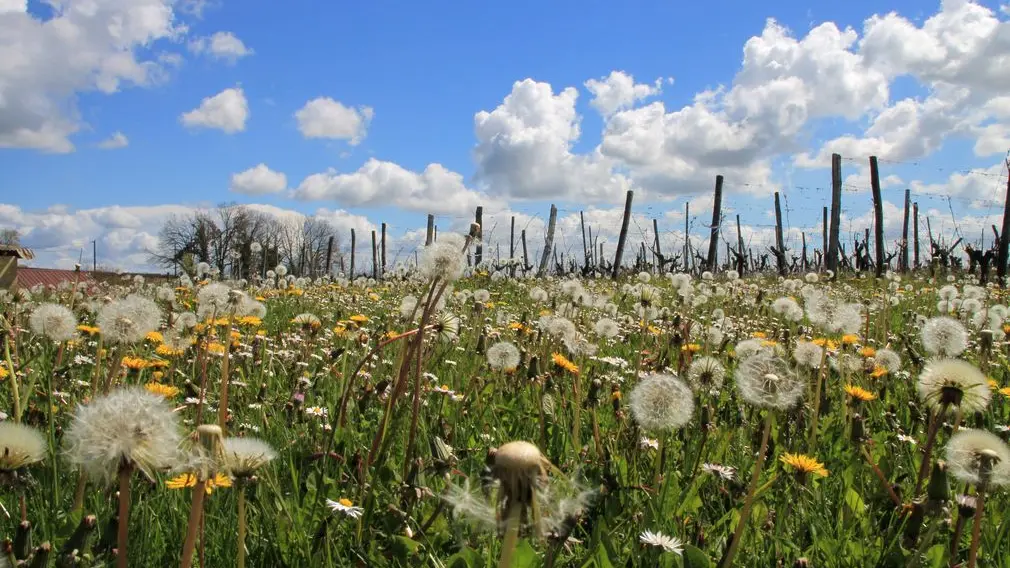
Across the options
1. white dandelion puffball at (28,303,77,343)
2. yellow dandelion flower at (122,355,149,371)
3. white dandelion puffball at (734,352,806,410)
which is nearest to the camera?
white dandelion puffball at (734,352,806,410)

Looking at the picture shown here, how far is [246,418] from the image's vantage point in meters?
2.52

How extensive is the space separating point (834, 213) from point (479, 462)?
16278 mm

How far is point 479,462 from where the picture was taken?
2191mm

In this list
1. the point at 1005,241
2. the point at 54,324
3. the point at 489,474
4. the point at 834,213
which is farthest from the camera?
the point at 834,213

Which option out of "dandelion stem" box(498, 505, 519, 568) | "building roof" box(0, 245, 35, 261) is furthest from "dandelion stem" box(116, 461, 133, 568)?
"building roof" box(0, 245, 35, 261)

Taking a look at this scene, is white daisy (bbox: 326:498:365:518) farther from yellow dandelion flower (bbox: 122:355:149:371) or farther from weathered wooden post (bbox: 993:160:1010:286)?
weathered wooden post (bbox: 993:160:1010:286)

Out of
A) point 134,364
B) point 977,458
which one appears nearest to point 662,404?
point 977,458

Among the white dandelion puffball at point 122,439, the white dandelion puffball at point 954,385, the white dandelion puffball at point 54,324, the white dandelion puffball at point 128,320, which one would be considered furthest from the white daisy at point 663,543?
the white dandelion puffball at point 54,324

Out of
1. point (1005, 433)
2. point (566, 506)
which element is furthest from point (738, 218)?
point (566, 506)

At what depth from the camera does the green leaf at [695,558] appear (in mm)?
1474

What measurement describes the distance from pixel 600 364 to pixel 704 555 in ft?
8.06

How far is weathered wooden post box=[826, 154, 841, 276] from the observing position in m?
15.9

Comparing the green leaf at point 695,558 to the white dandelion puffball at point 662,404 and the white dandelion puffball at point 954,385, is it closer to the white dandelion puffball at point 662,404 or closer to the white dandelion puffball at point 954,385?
the white dandelion puffball at point 662,404

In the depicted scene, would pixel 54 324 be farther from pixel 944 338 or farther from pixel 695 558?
pixel 944 338
